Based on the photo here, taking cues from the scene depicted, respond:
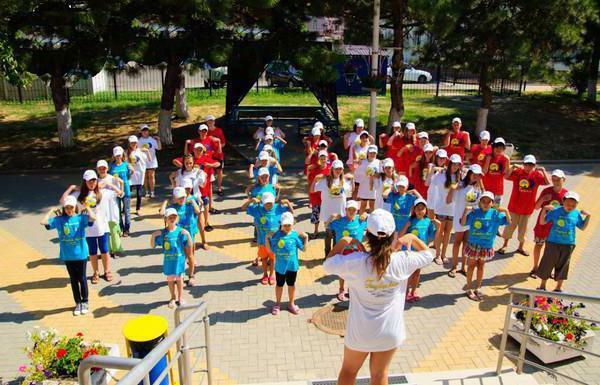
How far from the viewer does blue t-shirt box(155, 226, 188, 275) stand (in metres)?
7.03

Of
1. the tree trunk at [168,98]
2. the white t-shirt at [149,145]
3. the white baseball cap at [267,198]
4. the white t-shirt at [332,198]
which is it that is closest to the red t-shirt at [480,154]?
the white t-shirt at [332,198]

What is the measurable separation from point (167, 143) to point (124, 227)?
646 centimetres

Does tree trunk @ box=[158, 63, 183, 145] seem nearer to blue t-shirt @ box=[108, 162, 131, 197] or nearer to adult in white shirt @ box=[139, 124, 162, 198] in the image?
adult in white shirt @ box=[139, 124, 162, 198]

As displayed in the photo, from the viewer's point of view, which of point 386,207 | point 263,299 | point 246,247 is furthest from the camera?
point 246,247

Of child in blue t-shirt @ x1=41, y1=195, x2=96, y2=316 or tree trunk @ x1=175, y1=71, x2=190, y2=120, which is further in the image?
tree trunk @ x1=175, y1=71, x2=190, y2=120

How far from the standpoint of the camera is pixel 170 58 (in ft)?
45.1

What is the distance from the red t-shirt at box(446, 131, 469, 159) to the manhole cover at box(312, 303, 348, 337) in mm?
4890

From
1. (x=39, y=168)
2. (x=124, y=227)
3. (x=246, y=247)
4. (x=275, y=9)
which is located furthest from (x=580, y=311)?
(x=39, y=168)

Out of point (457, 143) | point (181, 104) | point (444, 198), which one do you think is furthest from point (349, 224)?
point (181, 104)

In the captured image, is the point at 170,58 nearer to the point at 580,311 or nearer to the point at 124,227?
the point at 124,227

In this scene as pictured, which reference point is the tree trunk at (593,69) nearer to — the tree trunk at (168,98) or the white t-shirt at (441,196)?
the white t-shirt at (441,196)

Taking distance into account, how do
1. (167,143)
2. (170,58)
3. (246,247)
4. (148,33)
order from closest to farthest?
1. (246,247)
2. (148,33)
3. (170,58)
4. (167,143)

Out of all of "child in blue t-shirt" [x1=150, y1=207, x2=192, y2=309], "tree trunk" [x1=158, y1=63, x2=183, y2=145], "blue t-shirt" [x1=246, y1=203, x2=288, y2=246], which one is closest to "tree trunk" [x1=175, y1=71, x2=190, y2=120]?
"tree trunk" [x1=158, y1=63, x2=183, y2=145]

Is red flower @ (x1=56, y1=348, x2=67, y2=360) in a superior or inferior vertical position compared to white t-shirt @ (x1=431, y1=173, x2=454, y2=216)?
inferior
